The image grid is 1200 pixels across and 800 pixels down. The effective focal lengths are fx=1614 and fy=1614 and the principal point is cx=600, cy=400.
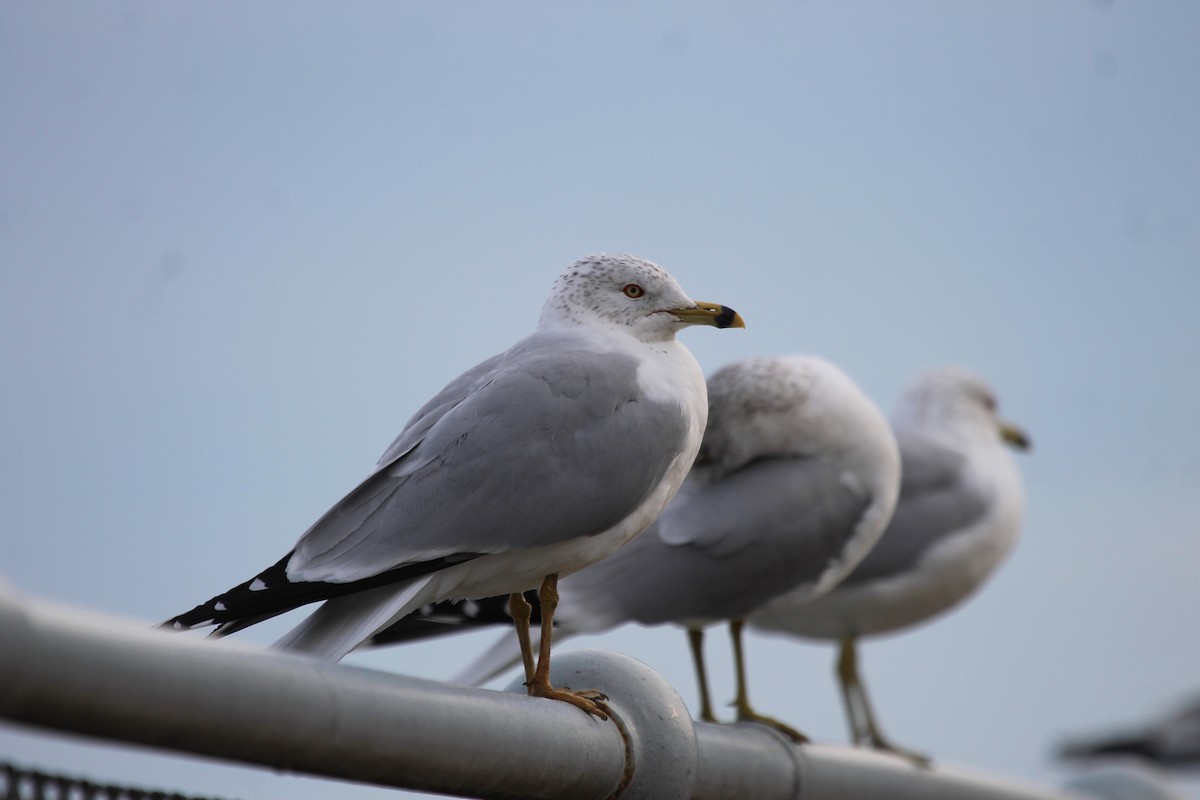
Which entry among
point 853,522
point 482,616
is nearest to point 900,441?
point 853,522

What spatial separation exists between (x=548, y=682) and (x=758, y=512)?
247 centimetres

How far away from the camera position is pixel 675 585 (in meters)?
4.89

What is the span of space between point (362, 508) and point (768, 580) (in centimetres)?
233

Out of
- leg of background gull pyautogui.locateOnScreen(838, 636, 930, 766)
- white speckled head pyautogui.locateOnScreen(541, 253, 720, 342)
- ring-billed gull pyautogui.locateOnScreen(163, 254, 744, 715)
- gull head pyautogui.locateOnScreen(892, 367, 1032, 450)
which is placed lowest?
leg of background gull pyautogui.locateOnScreen(838, 636, 930, 766)

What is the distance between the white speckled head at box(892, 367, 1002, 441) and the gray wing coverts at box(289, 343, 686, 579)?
13.9 feet

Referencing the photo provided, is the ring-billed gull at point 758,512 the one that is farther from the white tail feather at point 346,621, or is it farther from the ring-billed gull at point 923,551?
the white tail feather at point 346,621


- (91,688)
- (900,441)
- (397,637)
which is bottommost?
(397,637)

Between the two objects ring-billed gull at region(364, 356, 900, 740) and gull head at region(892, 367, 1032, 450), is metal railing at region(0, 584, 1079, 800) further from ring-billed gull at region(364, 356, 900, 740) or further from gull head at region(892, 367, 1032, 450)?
gull head at region(892, 367, 1032, 450)

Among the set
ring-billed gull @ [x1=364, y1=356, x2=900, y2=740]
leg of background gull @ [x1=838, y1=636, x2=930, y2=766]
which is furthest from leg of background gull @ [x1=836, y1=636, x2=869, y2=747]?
ring-billed gull @ [x1=364, y1=356, x2=900, y2=740]

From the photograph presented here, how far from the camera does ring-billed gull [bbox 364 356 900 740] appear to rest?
488 centimetres

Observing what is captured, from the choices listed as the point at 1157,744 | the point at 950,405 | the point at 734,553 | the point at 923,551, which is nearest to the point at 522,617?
the point at 734,553

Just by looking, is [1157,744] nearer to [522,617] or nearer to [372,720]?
[522,617]

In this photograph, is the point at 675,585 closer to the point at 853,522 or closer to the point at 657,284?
the point at 853,522

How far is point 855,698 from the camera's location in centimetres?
654
